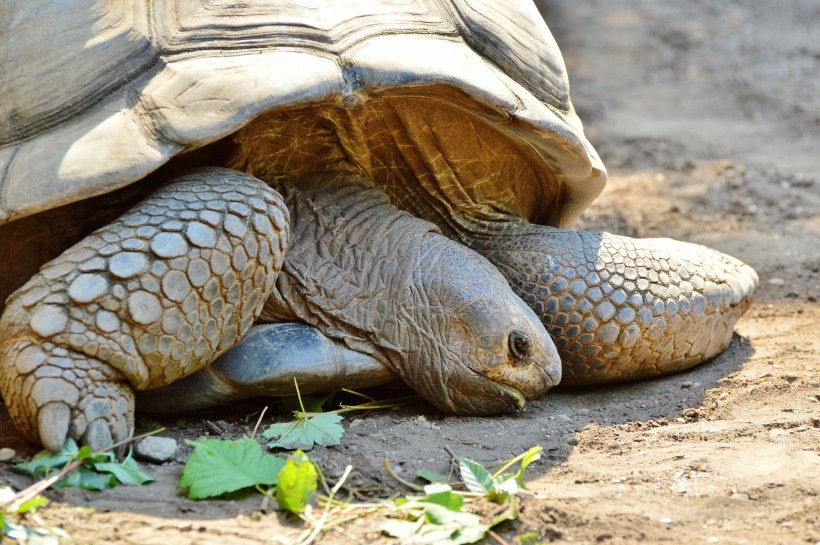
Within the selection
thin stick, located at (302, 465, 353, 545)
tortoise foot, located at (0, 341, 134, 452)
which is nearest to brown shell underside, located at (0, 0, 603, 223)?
tortoise foot, located at (0, 341, 134, 452)

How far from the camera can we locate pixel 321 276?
9.82 ft

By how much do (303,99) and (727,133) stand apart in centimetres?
520

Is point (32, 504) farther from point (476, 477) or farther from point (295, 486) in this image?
point (476, 477)

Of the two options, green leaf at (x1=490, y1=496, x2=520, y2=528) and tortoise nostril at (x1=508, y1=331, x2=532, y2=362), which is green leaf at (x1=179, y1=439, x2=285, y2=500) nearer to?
green leaf at (x1=490, y1=496, x2=520, y2=528)

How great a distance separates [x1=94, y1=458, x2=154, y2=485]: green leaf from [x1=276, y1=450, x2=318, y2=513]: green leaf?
15.7 inches

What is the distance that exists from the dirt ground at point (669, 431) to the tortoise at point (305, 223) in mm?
168

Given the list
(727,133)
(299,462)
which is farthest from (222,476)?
(727,133)

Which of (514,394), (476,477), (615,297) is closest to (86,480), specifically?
(476,477)

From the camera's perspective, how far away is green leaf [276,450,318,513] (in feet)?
7.18

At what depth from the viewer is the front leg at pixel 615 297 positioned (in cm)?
324

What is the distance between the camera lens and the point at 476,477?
2.37 metres

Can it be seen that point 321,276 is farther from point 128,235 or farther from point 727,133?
point 727,133

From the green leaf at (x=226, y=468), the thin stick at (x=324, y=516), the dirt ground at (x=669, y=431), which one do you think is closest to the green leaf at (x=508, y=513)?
the dirt ground at (x=669, y=431)

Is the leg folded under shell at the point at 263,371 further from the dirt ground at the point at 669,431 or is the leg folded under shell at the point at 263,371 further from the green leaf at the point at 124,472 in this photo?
the green leaf at the point at 124,472
